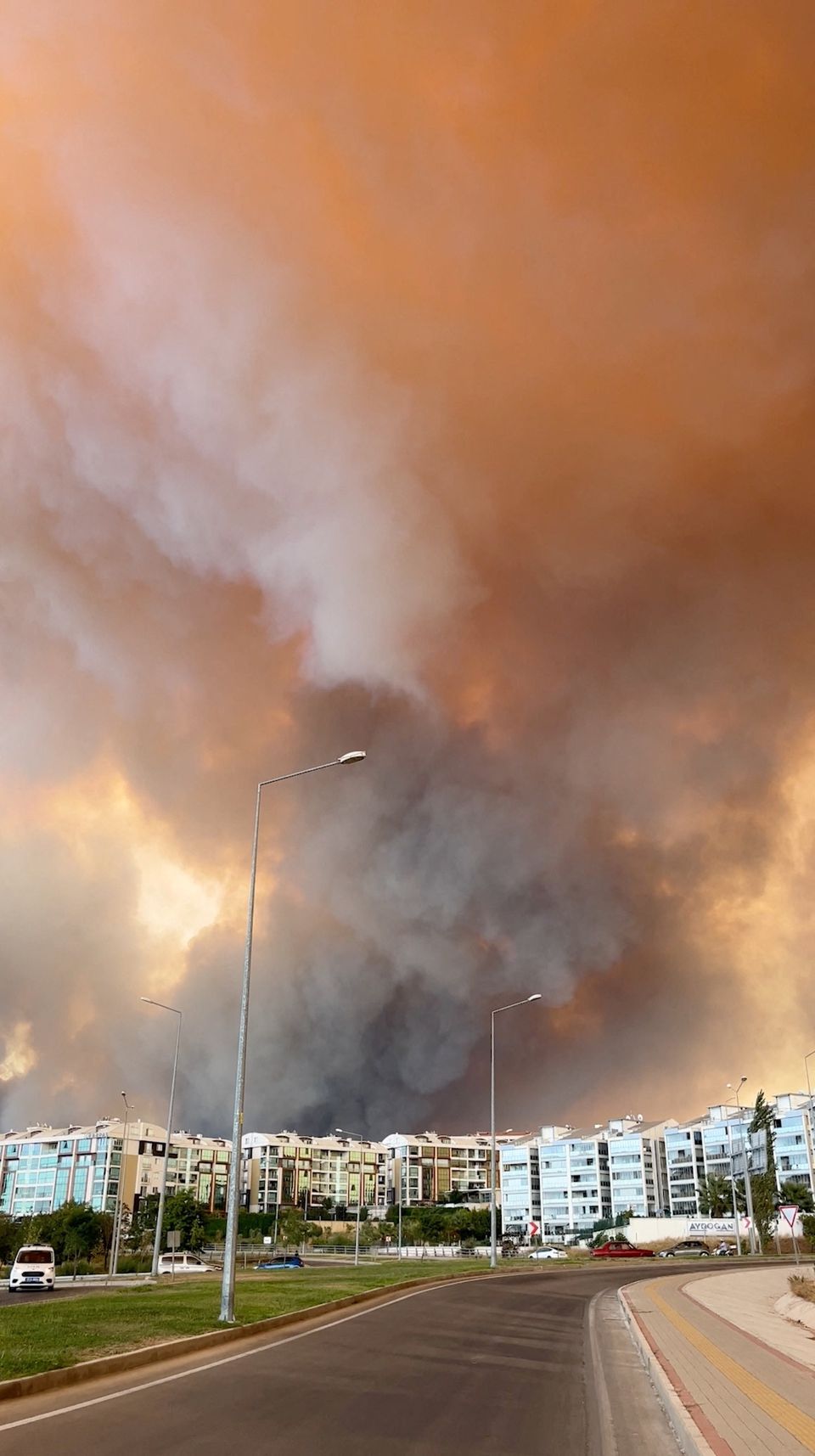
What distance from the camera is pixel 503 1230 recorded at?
178m

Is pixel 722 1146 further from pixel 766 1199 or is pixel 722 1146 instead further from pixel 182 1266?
pixel 182 1266

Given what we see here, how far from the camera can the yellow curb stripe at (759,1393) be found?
10.7 meters

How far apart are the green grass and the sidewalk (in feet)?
26.1

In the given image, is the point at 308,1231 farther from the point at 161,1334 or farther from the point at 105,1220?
the point at 161,1334

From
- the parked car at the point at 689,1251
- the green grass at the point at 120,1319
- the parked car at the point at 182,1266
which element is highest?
the green grass at the point at 120,1319

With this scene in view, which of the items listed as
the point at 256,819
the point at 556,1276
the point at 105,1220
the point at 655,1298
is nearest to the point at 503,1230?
the point at 105,1220

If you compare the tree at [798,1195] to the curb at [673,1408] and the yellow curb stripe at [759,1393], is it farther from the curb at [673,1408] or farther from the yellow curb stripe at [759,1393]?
the curb at [673,1408]

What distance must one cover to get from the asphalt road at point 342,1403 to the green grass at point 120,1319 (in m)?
0.97

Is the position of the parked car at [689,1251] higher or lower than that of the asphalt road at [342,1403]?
lower

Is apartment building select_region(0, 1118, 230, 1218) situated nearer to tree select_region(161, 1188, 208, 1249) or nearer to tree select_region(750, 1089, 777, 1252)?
tree select_region(161, 1188, 208, 1249)

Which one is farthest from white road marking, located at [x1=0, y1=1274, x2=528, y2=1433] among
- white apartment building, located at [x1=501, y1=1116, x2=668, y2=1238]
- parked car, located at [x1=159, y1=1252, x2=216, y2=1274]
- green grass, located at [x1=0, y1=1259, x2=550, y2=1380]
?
white apartment building, located at [x1=501, y1=1116, x2=668, y2=1238]

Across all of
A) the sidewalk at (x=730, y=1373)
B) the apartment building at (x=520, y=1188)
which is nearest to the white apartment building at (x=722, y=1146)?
the apartment building at (x=520, y=1188)

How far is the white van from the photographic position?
45.0 meters

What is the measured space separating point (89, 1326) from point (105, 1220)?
95583mm
